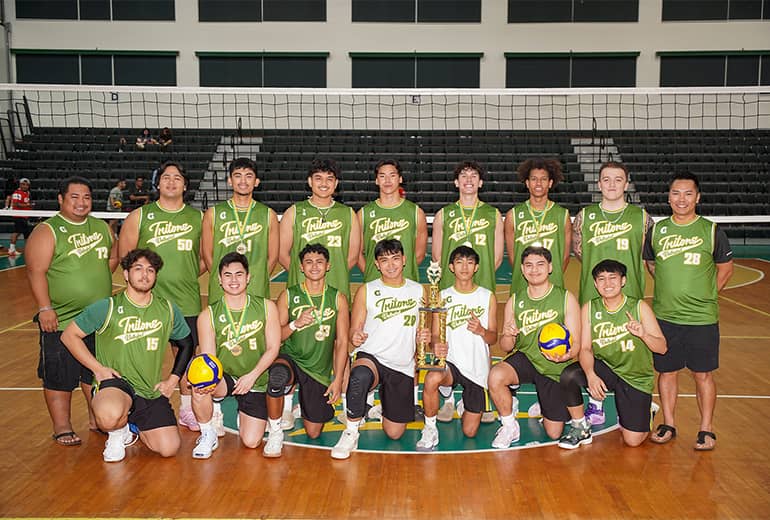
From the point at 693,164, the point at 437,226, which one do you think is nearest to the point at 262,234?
the point at 437,226

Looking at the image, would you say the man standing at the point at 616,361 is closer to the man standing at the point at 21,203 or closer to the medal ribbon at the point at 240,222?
the medal ribbon at the point at 240,222

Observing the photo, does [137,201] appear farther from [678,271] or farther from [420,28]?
[678,271]

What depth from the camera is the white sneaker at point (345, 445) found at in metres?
4.39

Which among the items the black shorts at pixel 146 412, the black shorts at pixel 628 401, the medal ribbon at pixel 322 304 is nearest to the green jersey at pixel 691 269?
the black shorts at pixel 628 401

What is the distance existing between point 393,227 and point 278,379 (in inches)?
59.6

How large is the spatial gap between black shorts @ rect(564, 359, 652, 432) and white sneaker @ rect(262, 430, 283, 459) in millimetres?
1903

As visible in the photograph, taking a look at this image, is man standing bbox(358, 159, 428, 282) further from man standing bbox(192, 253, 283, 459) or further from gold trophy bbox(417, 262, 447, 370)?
man standing bbox(192, 253, 283, 459)

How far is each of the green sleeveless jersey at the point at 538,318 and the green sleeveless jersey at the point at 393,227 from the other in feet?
2.96

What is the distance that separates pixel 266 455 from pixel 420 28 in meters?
17.3

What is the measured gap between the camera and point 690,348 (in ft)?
15.2

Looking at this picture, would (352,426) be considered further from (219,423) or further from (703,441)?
(703,441)

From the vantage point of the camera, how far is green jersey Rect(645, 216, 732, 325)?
4609 mm

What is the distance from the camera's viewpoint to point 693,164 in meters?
18.3

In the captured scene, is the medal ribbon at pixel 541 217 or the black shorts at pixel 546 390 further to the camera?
the medal ribbon at pixel 541 217
